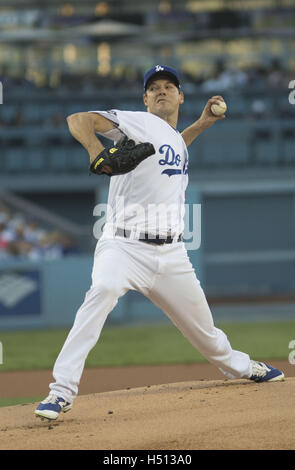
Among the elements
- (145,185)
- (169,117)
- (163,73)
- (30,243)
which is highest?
(163,73)

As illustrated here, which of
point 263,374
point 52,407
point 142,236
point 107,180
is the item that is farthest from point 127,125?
point 107,180

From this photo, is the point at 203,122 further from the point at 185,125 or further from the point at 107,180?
the point at 185,125

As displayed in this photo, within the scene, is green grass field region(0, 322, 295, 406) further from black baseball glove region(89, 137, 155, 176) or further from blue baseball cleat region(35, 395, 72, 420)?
black baseball glove region(89, 137, 155, 176)

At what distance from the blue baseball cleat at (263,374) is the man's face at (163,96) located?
176 centimetres

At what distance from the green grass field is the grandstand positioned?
3.43 ft

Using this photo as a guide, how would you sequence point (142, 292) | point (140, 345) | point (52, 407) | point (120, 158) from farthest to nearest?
point (140, 345) < point (142, 292) < point (52, 407) < point (120, 158)

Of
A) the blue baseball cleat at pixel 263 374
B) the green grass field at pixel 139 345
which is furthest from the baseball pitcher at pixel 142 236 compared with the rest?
the green grass field at pixel 139 345

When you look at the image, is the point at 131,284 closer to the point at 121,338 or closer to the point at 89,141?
the point at 89,141

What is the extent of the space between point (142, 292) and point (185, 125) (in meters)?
12.7

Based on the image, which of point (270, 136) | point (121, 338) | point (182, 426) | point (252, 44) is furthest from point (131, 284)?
point (252, 44)

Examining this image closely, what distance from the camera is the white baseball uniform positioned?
4312mm

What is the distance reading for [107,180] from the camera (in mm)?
16125

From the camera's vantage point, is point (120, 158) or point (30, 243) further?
point (30, 243)

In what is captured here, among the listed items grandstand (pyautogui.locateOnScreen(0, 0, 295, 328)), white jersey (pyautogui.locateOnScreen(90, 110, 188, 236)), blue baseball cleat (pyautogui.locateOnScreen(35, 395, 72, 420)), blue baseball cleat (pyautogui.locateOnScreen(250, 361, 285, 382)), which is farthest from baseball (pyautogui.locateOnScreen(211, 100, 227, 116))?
grandstand (pyautogui.locateOnScreen(0, 0, 295, 328))
